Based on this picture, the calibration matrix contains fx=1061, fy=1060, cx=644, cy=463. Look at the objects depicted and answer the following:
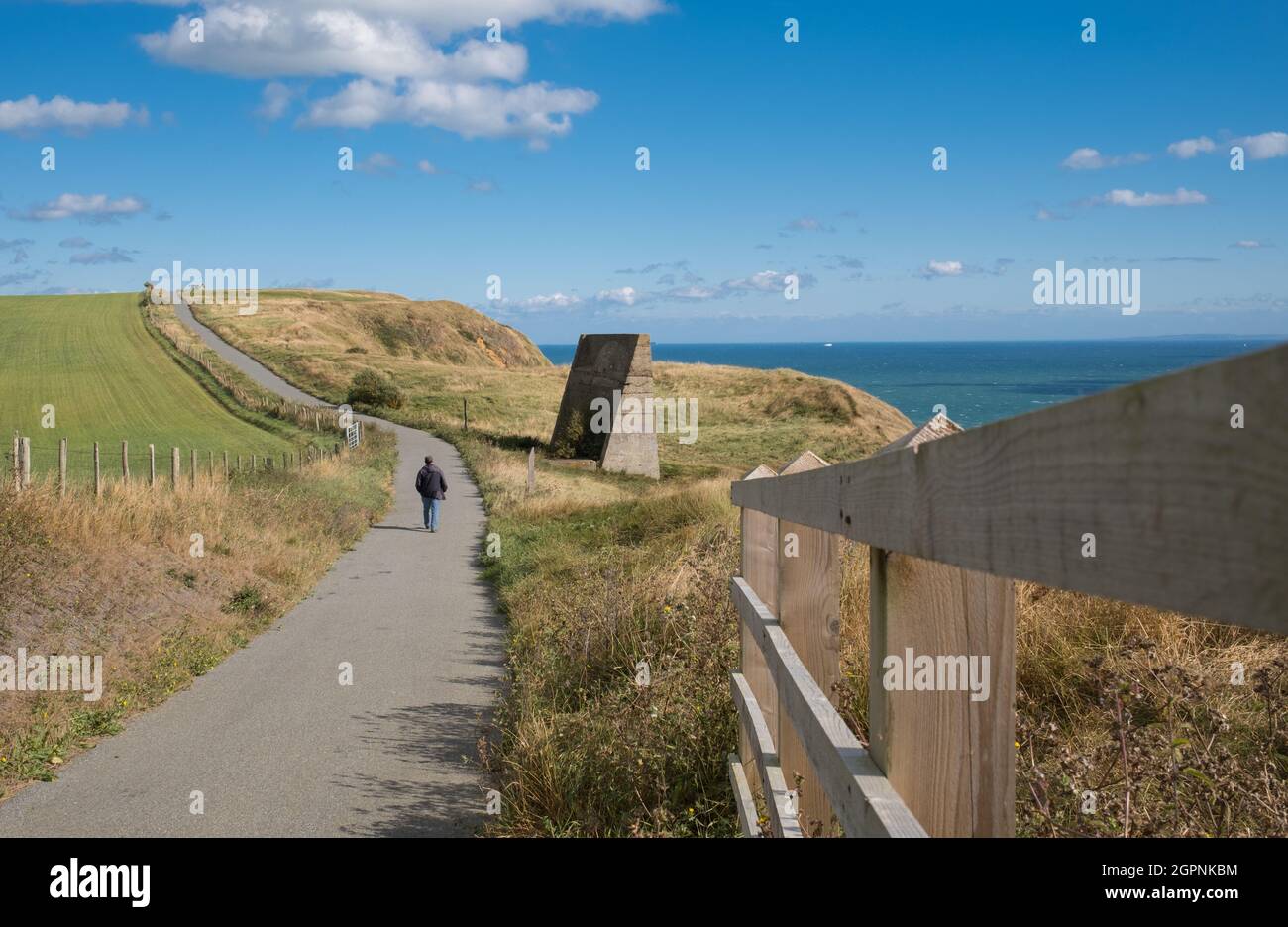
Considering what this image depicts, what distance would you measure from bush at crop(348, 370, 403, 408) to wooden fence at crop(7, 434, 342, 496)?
2215 cm

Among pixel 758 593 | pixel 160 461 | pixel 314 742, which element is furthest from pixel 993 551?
pixel 160 461

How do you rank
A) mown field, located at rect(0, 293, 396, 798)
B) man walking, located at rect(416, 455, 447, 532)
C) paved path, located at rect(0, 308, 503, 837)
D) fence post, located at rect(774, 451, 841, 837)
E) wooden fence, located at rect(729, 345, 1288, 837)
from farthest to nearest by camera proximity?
man walking, located at rect(416, 455, 447, 532) < mown field, located at rect(0, 293, 396, 798) < paved path, located at rect(0, 308, 503, 837) < fence post, located at rect(774, 451, 841, 837) < wooden fence, located at rect(729, 345, 1288, 837)

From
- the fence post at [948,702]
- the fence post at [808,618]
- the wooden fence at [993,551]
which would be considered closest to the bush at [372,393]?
the fence post at [808,618]

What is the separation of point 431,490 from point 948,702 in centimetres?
1985

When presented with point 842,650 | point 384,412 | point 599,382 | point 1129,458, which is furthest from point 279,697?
point 384,412

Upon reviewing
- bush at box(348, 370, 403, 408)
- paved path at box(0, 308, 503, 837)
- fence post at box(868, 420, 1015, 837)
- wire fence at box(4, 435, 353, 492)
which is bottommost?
paved path at box(0, 308, 503, 837)

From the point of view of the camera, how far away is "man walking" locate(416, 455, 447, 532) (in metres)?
21.0

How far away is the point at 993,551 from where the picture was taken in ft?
4.17

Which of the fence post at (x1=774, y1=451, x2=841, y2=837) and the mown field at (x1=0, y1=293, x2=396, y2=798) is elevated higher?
the fence post at (x1=774, y1=451, x2=841, y2=837)

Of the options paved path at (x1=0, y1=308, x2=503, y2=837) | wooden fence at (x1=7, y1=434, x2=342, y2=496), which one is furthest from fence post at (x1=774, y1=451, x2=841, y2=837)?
wooden fence at (x1=7, y1=434, x2=342, y2=496)

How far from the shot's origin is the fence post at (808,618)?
3451 mm

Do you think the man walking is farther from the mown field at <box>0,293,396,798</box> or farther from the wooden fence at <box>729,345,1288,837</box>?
the wooden fence at <box>729,345,1288,837</box>

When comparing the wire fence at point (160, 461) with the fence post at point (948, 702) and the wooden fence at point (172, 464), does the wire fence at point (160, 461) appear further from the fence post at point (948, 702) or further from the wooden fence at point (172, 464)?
the fence post at point (948, 702)

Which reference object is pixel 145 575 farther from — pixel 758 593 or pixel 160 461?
pixel 160 461
